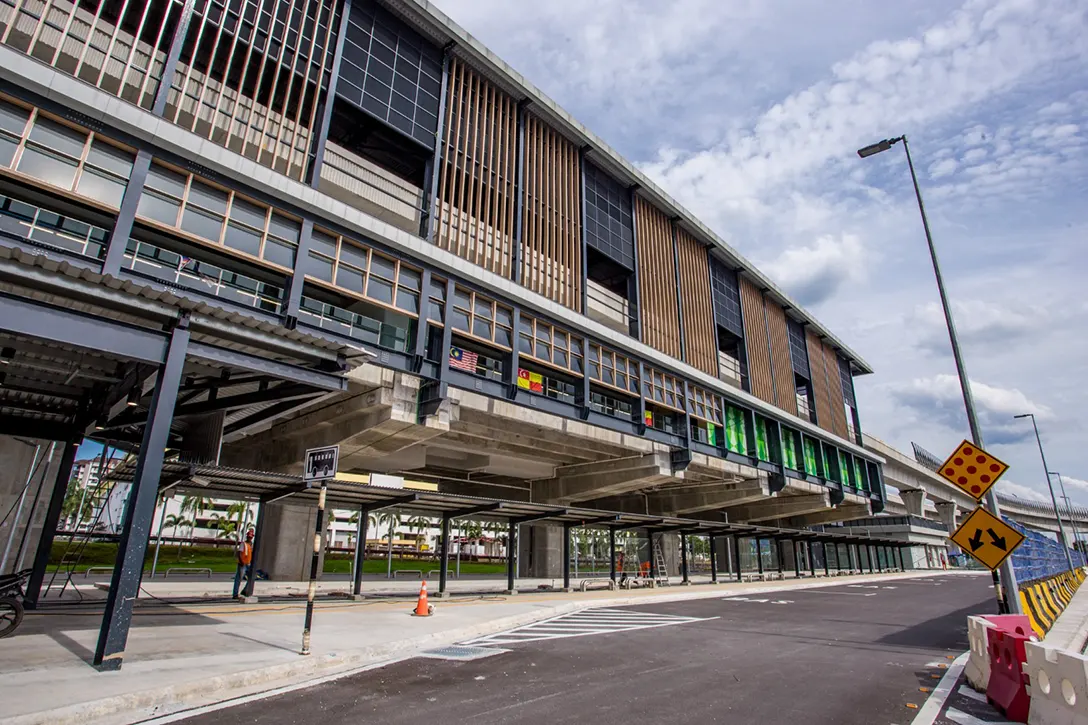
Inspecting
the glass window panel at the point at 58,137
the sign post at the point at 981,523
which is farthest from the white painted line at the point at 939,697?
the glass window panel at the point at 58,137

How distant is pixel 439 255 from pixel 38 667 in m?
17.6

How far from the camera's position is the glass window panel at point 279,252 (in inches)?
707

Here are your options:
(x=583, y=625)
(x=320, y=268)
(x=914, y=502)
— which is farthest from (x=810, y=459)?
(x=320, y=268)

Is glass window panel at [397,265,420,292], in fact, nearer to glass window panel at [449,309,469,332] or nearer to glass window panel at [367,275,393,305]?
glass window panel at [367,275,393,305]

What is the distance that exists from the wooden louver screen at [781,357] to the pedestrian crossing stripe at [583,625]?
32.1 m

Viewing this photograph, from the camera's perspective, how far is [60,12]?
1576cm

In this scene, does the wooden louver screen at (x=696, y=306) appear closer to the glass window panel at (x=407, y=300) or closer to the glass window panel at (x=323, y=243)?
the glass window panel at (x=407, y=300)

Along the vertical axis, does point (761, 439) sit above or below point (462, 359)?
above

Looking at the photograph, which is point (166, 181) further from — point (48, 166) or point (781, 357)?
point (781, 357)

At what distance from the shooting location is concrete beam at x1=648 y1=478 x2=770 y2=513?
40.4 metres

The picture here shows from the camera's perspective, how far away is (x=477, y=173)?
26.2 m

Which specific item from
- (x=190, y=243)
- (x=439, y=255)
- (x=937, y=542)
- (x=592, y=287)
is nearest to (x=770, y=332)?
(x=592, y=287)

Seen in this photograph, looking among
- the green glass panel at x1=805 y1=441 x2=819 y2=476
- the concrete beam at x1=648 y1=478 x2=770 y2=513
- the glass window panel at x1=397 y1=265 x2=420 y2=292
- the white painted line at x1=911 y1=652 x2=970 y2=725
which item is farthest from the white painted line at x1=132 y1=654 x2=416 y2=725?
the green glass panel at x1=805 y1=441 x2=819 y2=476

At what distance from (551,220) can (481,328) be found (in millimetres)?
8837
